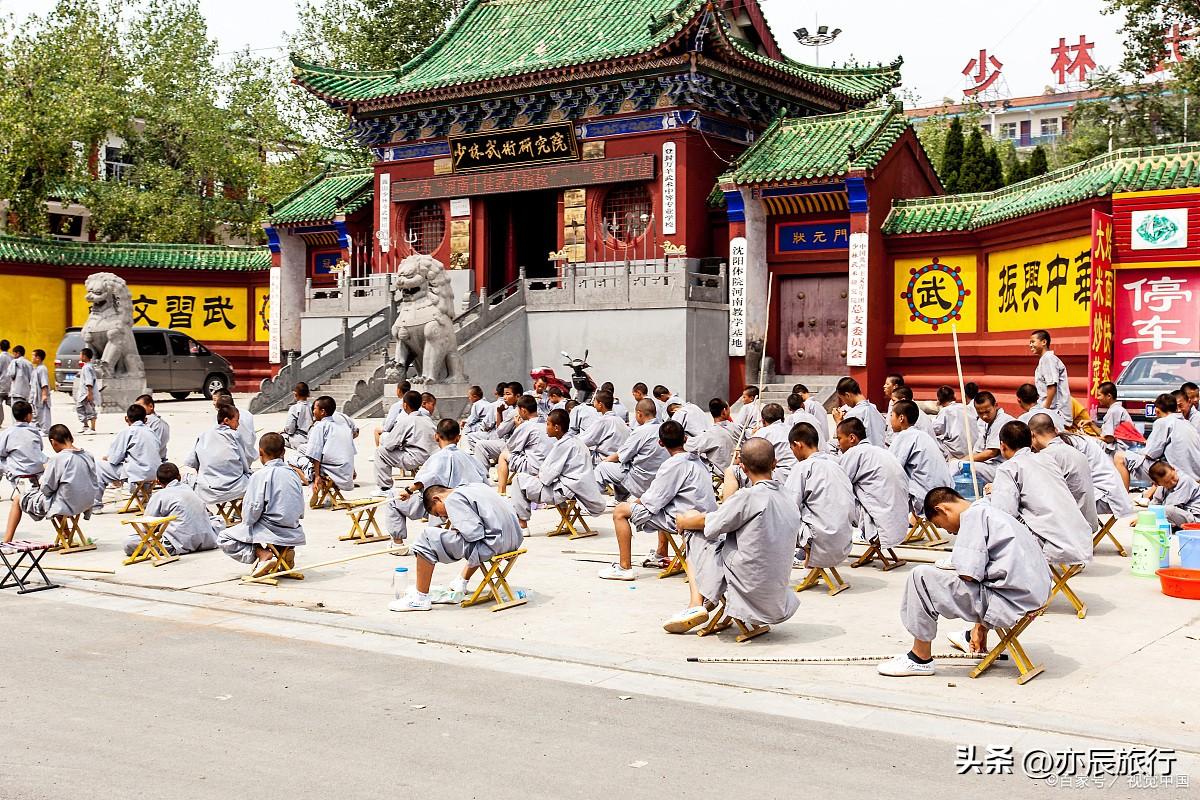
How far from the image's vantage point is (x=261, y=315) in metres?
34.5

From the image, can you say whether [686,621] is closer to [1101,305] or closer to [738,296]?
[1101,305]

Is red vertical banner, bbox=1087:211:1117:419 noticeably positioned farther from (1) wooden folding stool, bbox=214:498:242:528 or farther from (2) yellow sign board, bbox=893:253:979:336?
(1) wooden folding stool, bbox=214:498:242:528

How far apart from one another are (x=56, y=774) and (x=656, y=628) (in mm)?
4199

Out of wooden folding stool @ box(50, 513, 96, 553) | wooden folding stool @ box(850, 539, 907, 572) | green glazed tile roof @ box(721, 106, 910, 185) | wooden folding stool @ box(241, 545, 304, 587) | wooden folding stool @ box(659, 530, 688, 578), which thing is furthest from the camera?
green glazed tile roof @ box(721, 106, 910, 185)

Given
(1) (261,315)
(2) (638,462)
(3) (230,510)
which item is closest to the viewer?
(2) (638,462)

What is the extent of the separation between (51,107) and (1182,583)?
1262 inches

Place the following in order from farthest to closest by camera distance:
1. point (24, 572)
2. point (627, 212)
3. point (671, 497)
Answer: point (627, 212) → point (24, 572) → point (671, 497)

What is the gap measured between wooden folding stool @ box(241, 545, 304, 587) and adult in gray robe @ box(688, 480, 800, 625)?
3.99 metres

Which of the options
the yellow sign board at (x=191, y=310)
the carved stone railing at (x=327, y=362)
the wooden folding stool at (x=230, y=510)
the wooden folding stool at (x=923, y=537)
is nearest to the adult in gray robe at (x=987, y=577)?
the wooden folding stool at (x=923, y=537)

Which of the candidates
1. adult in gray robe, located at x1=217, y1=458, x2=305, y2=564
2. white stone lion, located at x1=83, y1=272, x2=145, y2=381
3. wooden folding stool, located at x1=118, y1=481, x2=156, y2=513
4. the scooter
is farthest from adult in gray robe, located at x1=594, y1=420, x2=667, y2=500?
white stone lion, located at x1=83, y1=272, x2=145, y2=381

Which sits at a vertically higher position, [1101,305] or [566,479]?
[1101,305]

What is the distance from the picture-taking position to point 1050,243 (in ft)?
68.4

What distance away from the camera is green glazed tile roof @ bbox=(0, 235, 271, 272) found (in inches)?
1265

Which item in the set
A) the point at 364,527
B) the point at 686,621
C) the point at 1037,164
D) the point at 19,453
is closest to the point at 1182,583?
the point at 686,621
